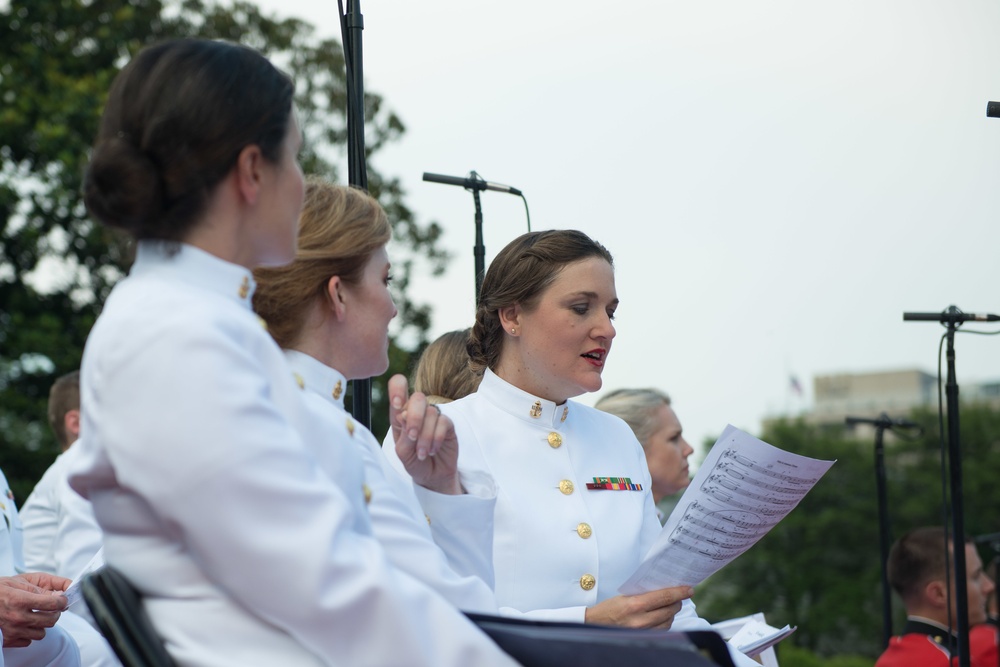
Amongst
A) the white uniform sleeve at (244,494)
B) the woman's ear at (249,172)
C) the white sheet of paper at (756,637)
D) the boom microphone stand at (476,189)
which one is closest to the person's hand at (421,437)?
the woman's ear at (249,172)

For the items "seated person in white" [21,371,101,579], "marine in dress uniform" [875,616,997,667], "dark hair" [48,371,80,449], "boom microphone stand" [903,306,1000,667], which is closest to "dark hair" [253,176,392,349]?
"boom microphone stand" [903,306,1000,667]

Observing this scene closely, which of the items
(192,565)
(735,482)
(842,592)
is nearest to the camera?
(192,565)

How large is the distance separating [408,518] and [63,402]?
5.19 meters

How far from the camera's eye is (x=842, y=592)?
36062mm

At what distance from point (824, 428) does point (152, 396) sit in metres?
43.3

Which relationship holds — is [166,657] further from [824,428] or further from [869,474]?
[824,428]

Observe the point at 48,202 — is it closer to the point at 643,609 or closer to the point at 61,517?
the point at 61,517

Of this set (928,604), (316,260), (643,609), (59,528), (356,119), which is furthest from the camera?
(928,604)

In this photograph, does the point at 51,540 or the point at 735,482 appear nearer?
the point at 735,482

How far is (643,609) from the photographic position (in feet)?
9.06

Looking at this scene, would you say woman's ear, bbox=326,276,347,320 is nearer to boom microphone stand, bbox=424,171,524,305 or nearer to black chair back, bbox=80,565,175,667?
black chair back, bbox=80,565,175,667

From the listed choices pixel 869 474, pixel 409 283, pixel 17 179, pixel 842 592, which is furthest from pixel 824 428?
pixel 17 179

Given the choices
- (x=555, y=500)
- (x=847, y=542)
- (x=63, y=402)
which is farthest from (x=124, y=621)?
(x=847, y=542)

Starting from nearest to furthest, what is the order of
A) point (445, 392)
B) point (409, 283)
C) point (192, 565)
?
1. point (192, 565)
2. point (445, 392)
3. point (409, 283)
